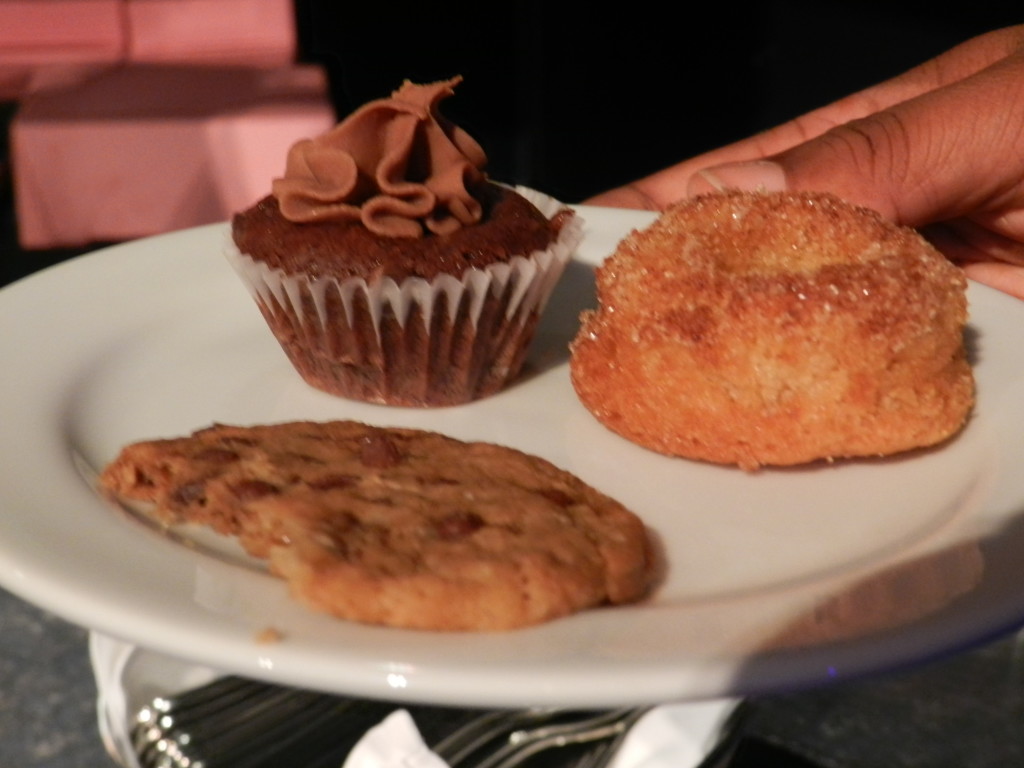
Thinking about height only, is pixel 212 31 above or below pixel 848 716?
above

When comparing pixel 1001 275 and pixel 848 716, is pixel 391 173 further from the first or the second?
pixel 1001 275

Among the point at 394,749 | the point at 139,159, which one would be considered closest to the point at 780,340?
the point at 394,749

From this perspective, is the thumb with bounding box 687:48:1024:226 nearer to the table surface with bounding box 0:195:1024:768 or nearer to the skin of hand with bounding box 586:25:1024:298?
the skin of hand with bounding box 586:25:1024:298

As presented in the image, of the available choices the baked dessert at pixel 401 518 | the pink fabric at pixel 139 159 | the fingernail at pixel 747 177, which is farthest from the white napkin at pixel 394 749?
the pink fabric at pixel 139 159

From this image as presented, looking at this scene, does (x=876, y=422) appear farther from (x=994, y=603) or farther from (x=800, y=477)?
(x=994, y=603)

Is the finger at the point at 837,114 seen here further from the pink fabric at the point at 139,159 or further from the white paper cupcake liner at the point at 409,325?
the pink fabric at the point at 139,159
